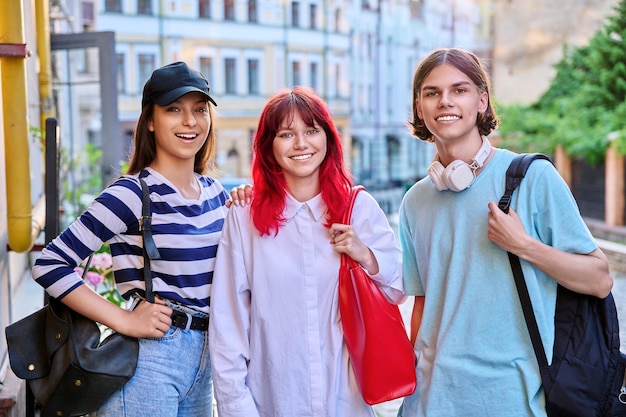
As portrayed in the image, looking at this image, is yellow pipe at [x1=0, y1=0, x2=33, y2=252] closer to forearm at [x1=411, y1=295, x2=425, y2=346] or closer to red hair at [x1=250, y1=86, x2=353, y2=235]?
red hair at [x1=250, y1=86, x2=353, y2=235]

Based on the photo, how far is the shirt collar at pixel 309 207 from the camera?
1.94 meters

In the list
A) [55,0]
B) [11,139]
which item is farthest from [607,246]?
[11,139]

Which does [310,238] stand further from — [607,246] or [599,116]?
[599,116]

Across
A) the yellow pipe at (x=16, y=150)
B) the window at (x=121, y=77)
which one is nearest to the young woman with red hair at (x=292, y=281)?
the yellow pipe at (x=16, y=150)

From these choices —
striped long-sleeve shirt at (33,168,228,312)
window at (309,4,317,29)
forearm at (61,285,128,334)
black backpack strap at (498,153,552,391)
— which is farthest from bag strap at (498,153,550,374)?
window at (309,4,317,29)

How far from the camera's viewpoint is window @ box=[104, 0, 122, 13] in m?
24.7

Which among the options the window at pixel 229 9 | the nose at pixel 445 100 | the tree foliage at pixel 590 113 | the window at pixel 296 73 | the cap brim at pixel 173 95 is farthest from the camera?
the window at pixel 296 73

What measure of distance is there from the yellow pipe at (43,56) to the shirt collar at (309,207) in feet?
8.89

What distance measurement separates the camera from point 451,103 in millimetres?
1846

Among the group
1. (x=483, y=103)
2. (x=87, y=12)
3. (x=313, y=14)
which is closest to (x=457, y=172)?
(x=483, y=103)

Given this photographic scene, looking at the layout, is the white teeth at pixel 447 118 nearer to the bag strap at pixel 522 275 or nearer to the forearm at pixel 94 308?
the bag strap at pixel 522 275

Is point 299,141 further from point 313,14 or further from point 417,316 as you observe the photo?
Answer: point 313,14

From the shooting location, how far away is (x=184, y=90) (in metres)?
1.96

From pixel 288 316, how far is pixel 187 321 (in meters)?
0.25
